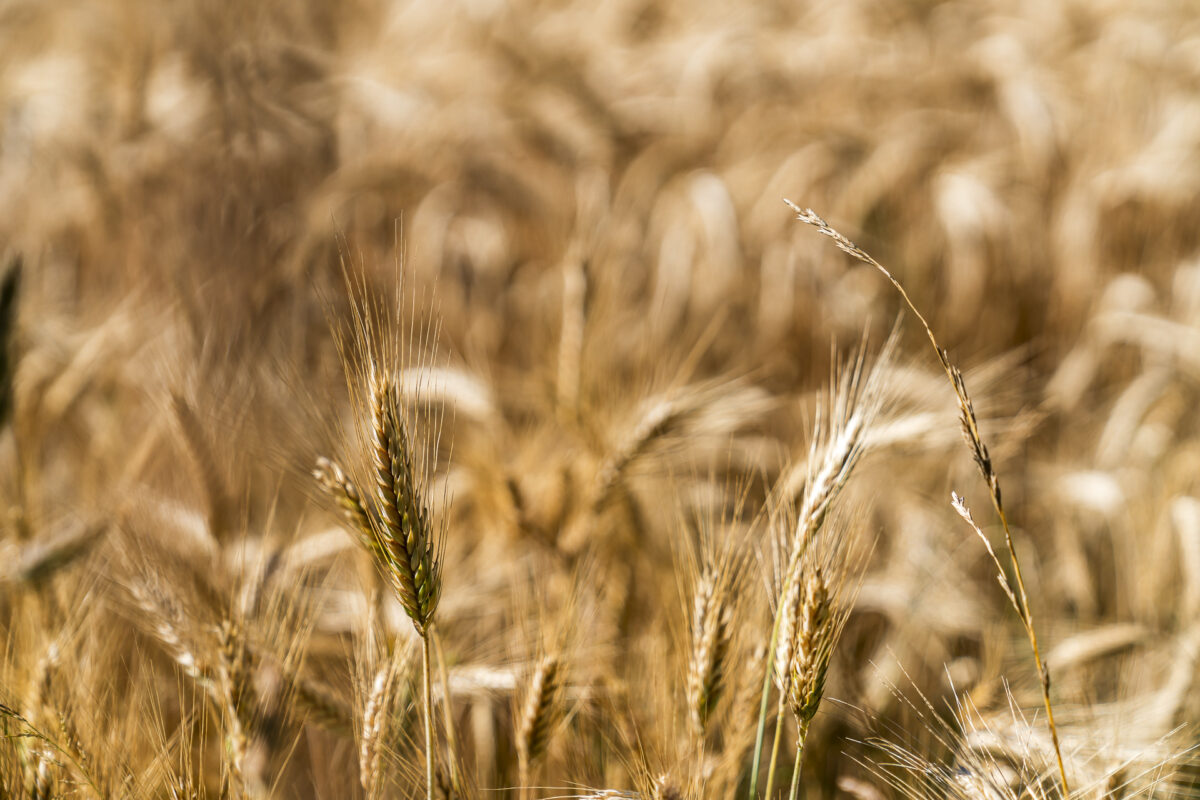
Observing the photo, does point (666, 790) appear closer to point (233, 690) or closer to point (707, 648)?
point (707, 648)

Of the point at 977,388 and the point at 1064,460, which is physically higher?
the point at 977,388

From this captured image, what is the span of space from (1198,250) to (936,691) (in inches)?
82.3

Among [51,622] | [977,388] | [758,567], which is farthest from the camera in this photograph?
[977,388]

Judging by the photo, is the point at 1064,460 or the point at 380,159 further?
the point at 380,159

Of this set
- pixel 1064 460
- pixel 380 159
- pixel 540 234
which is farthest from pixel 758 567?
pixel 380 159

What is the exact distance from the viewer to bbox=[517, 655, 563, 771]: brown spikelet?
A: 0.92 m

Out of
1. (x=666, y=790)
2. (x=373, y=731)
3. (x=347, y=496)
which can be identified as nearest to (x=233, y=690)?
(x=373, y=731)

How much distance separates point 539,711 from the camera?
0.93 meters

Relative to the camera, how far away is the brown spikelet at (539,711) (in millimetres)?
924

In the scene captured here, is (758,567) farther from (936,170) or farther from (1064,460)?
(936,170)

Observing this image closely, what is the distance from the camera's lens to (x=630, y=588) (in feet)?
4.88

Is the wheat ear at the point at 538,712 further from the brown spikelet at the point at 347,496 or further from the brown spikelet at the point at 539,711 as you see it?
the brown spikelet at the point at 347,496

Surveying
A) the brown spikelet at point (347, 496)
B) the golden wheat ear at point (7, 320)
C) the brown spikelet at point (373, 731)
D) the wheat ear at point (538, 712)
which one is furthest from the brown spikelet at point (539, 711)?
the golden wheat ear at point (7, 320)

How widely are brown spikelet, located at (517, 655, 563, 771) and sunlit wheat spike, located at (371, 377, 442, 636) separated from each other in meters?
0.26
